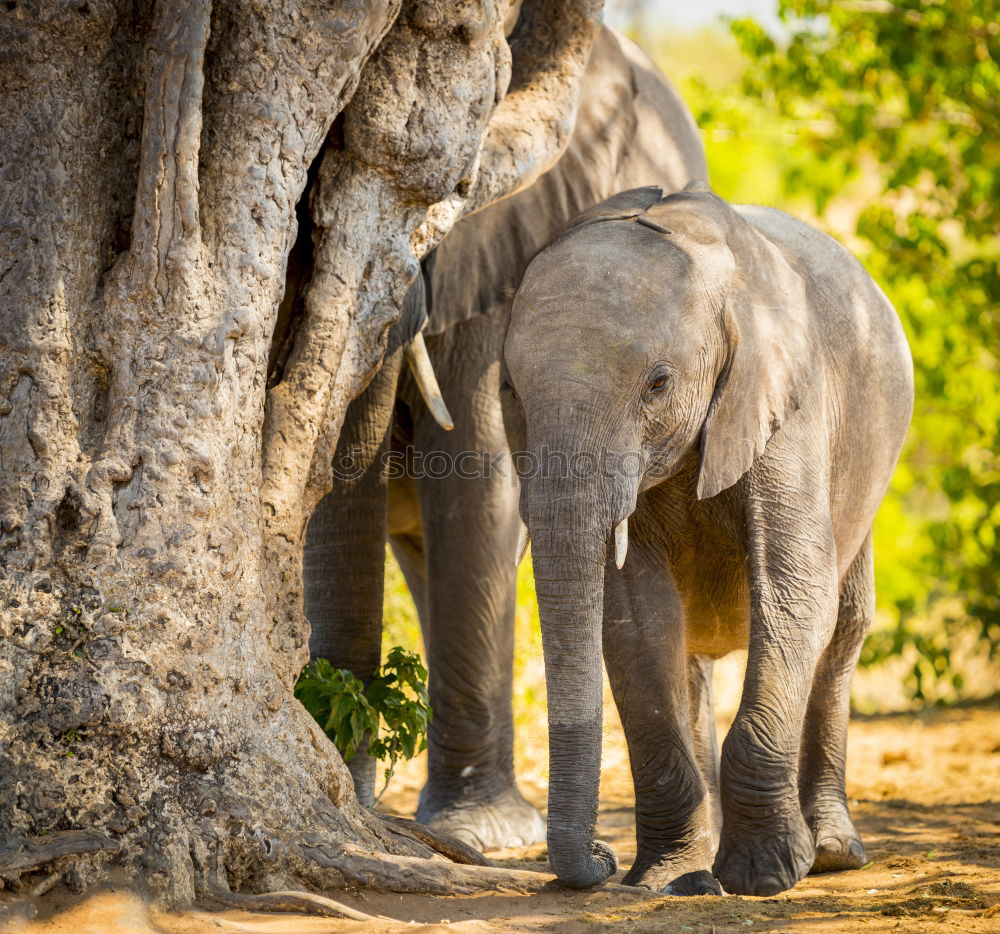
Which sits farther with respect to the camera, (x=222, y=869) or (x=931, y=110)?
(x=931, y=110)


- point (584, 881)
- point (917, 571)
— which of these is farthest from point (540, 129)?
point (917, 571)

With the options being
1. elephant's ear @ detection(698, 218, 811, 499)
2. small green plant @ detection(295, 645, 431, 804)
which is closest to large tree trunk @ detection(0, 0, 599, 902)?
small green plant @ detection(295, 645, 431, 804)

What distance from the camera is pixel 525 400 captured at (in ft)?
13.0

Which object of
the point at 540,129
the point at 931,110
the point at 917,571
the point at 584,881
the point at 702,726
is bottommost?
the point at 584,881

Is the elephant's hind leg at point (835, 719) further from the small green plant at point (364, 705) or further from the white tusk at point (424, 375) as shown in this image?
the white tusk at point (424, 375)

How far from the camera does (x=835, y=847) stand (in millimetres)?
4773

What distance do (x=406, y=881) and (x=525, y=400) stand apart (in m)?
1.27

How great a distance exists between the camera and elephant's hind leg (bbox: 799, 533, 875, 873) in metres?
4.97

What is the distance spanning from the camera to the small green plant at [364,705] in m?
4.54

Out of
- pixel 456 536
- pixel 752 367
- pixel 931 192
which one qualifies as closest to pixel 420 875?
pixel 752 367

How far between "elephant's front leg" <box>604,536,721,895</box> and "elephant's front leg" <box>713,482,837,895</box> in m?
0.14

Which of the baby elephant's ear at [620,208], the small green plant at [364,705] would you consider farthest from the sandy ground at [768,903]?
the baby elephant's ear at [620,208]

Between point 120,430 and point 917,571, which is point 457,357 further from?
point 917,571

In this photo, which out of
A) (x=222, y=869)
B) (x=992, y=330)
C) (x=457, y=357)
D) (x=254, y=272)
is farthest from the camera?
(x=992, y=330)
